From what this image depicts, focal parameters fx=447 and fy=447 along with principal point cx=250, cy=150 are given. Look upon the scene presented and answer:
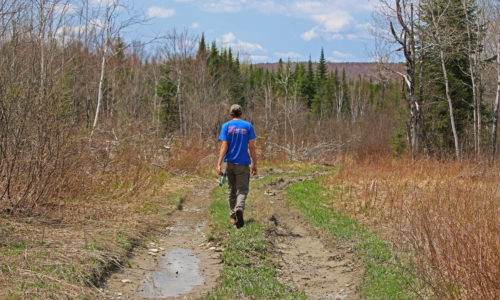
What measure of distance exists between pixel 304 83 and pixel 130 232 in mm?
75734

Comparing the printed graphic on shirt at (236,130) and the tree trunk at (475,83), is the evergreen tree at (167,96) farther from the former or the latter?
the printed graphic on shirt at (236,130)

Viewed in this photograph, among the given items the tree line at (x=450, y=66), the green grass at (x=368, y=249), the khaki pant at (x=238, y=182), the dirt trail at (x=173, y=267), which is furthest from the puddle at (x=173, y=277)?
the tree line at (x=450, y=66)

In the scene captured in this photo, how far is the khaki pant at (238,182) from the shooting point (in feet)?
26.7

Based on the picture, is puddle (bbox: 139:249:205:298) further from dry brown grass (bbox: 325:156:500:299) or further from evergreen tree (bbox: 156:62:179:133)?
evergreen tree (bbox: 156:62:179:133)

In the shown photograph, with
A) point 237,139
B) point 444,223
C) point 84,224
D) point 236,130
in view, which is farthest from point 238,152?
point 444,223

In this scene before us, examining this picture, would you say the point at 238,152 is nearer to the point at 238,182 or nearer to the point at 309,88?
the point at 238,182

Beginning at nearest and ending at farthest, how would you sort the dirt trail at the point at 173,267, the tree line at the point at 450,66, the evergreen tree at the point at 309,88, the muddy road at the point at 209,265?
the dirt trail at the point at 173,267, the muddy road at the point at 209,265, the tree line at the point at 450,66, the evergreen tree at the point at 309,88

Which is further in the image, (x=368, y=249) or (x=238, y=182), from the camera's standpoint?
(x=238, y=182)

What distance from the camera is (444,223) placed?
18.9ft

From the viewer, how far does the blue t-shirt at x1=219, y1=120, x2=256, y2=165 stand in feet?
26.6

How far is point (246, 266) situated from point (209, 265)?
66 cm

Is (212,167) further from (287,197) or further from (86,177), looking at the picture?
(86,177)

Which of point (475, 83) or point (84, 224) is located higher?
point (475, 83)

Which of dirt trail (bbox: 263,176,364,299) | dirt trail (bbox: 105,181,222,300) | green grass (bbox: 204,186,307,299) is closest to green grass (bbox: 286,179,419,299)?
dirt trail (bbox: 263,176,364,299)
